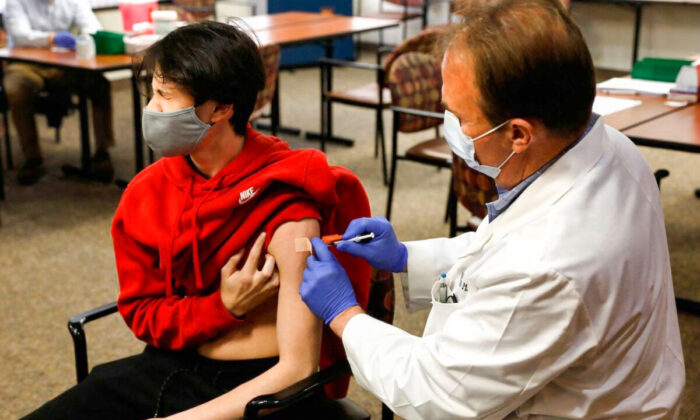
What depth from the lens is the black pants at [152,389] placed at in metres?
1.45

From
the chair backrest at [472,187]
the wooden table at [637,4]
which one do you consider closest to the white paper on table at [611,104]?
the chair backrest at [472,187]

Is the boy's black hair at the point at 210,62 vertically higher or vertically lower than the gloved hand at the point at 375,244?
higher

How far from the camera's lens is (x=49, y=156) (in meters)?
4.84

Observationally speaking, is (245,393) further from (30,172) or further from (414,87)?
(30,172)

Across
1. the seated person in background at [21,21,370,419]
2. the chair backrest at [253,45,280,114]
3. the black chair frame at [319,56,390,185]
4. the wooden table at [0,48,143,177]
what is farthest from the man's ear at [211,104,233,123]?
the black chair frame at [319,56,390,185]

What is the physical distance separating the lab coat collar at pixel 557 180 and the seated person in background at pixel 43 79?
3.44m

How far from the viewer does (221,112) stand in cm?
150

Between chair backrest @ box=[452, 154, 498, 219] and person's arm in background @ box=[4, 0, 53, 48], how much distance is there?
2.53 metres

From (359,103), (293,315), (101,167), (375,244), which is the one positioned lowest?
(101,167)

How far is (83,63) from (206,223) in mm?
2626

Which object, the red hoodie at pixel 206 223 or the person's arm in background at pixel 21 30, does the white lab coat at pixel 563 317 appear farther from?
the person's arm in background at pixel 21 30

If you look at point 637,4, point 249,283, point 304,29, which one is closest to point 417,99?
point 304,29

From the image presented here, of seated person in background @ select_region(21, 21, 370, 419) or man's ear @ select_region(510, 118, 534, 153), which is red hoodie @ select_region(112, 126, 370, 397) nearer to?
seated person in background @ select_region(21, 21, 370, 419)

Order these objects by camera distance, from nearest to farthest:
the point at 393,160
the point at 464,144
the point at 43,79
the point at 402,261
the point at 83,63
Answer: the point at 464,144 < the point at 402,261 < the point at 393,160 < the point at 83,63 < the point at 43,79
